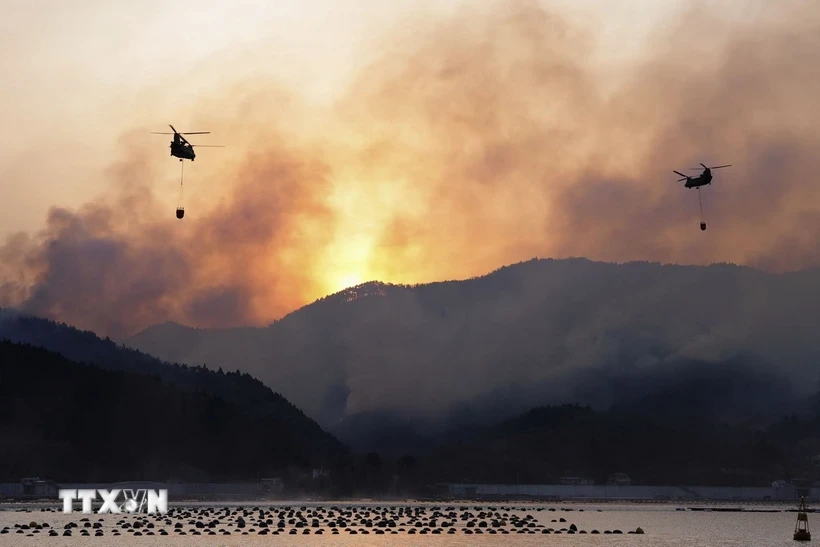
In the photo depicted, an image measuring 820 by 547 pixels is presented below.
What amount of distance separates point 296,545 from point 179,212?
68320mm

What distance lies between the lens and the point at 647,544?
193m

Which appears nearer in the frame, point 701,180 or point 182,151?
point 182,151

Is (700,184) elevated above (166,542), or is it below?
above

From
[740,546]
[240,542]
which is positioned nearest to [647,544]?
[740,546]

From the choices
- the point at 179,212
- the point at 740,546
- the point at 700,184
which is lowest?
the point at 740,546

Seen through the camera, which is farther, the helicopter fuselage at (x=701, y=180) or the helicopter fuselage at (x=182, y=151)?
the helicopter fuselage at (x=701, y=180)

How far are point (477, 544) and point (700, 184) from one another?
6966 cm

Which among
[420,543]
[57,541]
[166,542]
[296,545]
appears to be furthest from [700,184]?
[57,541]

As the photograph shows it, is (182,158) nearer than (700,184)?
Yes

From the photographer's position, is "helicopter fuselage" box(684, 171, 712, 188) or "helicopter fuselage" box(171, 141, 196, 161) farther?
"helicopter fuselage" box(684, 171, 712, 188)

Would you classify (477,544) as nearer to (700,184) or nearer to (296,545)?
(296,545)

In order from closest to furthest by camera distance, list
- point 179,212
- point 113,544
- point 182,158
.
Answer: point 179,212 → point 182,158 → point 113,544

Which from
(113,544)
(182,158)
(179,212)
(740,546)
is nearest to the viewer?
(179,212)

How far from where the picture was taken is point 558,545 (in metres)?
186
